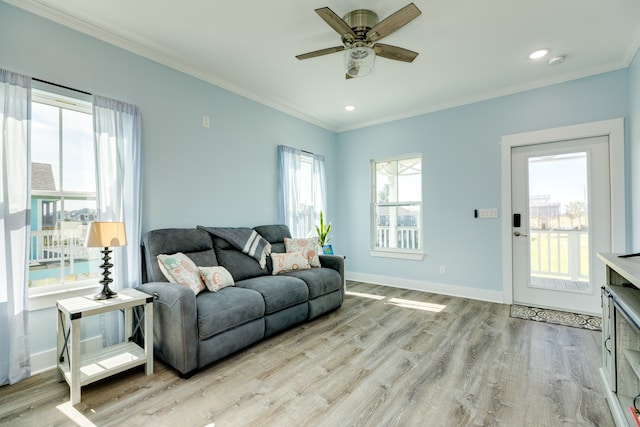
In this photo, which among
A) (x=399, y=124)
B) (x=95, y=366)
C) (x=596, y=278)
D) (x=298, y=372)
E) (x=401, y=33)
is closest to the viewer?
(x=95, y=366)

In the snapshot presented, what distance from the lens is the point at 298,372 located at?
2.26m

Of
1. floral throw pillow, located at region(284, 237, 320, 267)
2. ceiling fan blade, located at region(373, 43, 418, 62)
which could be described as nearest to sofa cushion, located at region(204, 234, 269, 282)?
floral throw pillow, located at region(284, 237, 320, 267)

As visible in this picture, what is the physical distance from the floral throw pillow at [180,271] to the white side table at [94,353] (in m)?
0.26

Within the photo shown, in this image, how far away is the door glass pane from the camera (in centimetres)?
342

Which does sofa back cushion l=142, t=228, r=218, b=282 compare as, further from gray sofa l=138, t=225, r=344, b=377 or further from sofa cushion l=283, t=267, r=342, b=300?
sofa cushion l=283, t=267, r=342, b=300

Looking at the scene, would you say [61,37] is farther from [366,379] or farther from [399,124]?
[399,124]

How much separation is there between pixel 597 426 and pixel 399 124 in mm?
4074

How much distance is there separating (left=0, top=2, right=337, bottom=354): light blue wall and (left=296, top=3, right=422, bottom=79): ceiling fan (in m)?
1.48

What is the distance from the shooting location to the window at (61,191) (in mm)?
2295

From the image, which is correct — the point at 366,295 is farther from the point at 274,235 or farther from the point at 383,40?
the point at 383,40

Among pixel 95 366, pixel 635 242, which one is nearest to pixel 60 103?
pixel 95 366

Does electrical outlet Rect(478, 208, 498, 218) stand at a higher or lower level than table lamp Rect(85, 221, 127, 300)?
higher

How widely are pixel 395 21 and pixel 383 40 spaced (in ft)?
2.32

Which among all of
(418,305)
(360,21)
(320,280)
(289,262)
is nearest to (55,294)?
(289,262)
